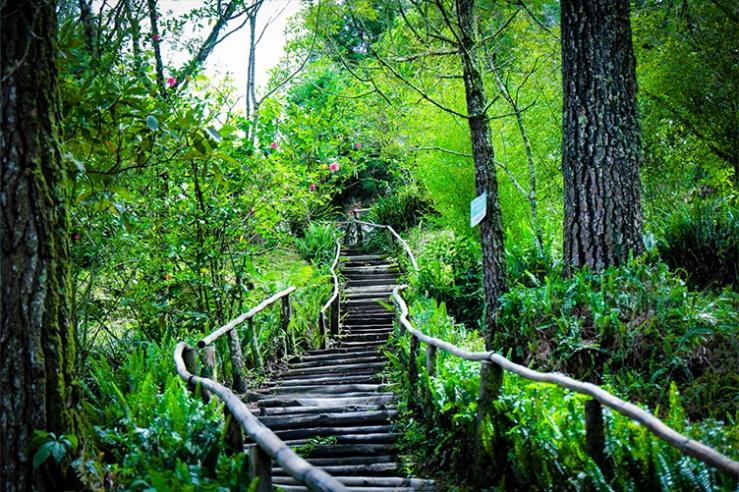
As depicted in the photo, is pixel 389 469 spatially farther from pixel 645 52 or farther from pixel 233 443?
pixel 645 52

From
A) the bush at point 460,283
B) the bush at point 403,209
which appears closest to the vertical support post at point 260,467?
the bush at point 460,283

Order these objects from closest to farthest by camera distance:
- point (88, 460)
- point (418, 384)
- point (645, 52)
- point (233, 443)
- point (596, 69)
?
point (88, 460)
point (233, 443)
point (596, 69)
point (418, 384)
point (645, 52)

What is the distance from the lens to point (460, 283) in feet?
28.8

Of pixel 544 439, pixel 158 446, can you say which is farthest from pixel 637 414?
pixel 158 446

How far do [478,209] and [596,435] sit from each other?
2.87 meters

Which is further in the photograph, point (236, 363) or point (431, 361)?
point (236, 363)

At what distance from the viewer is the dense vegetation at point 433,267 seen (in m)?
3.31

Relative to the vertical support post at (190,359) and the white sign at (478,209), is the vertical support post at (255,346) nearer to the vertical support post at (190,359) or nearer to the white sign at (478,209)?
the vertical support post at (190,359)

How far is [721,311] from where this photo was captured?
4703mm

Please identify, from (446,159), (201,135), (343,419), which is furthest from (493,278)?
(446,159)

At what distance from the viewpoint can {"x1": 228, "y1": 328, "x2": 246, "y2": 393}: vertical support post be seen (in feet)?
20.8

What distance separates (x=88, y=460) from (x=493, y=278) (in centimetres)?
397

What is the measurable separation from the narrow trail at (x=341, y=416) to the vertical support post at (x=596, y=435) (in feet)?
4.66

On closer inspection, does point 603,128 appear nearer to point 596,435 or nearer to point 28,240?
point 596,435
